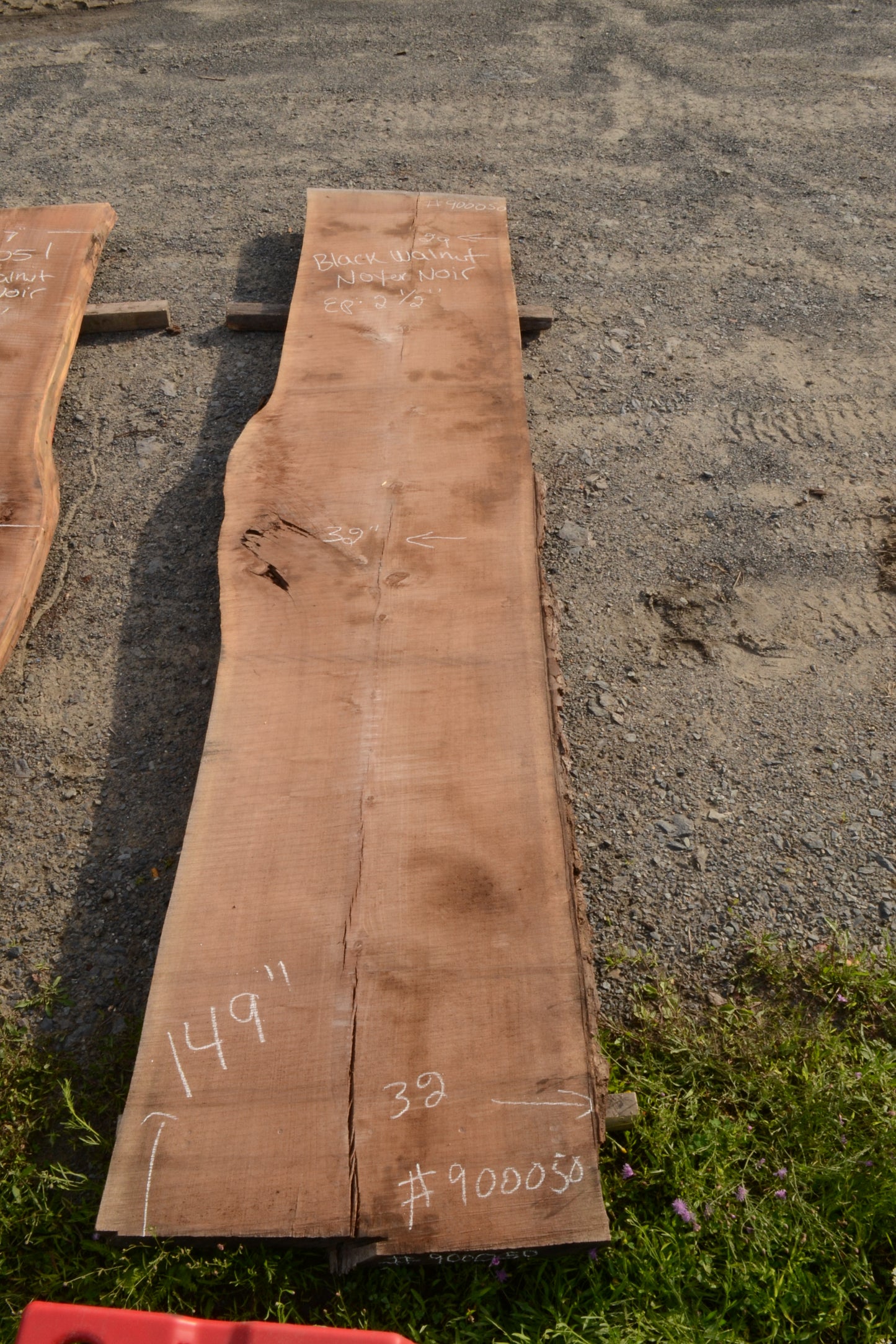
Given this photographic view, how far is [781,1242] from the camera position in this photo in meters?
2.16

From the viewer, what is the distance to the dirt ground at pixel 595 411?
2850 mm

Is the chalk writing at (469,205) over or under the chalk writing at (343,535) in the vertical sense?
over

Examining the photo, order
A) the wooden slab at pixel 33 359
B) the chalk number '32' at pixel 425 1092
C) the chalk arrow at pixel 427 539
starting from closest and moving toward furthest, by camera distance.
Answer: the chalk number '32' at pixel 425 1092, the chalk arrow at pixel 427 539, the wooden slab at pixel 33 359

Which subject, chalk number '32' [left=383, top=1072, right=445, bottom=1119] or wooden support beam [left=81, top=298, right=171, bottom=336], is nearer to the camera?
chalk number '32' [left=383, top=1072, right=445, bottom=1119]

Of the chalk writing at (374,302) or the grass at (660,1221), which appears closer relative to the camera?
the grass at (660,1221)

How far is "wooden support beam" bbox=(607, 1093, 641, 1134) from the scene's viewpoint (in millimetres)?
2287

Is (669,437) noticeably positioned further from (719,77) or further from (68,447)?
(719,77)

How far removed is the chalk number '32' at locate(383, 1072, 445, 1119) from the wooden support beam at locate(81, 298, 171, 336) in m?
3.76

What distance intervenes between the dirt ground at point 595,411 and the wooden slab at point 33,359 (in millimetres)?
237

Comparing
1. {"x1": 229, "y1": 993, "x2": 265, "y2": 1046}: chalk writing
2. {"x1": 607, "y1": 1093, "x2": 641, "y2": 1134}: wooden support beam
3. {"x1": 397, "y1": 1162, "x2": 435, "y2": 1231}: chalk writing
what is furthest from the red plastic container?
{"x1": 607, "y1": 1093, "x2": 641, "y2": 1134}: wooden support beam

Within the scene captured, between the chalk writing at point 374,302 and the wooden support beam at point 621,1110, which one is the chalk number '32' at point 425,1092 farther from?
the chalk writing at point 374,302

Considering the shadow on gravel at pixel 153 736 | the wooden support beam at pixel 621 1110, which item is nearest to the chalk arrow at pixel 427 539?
the shadow on gravel at pixel 153 736

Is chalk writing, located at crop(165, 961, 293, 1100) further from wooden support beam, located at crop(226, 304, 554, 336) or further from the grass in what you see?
wooden support beam, located at crop(226, 304, 554, 336)

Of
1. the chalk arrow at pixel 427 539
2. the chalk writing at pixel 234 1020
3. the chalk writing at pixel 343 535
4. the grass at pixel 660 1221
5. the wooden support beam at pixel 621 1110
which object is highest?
the chalk writing at pixel 343 535
